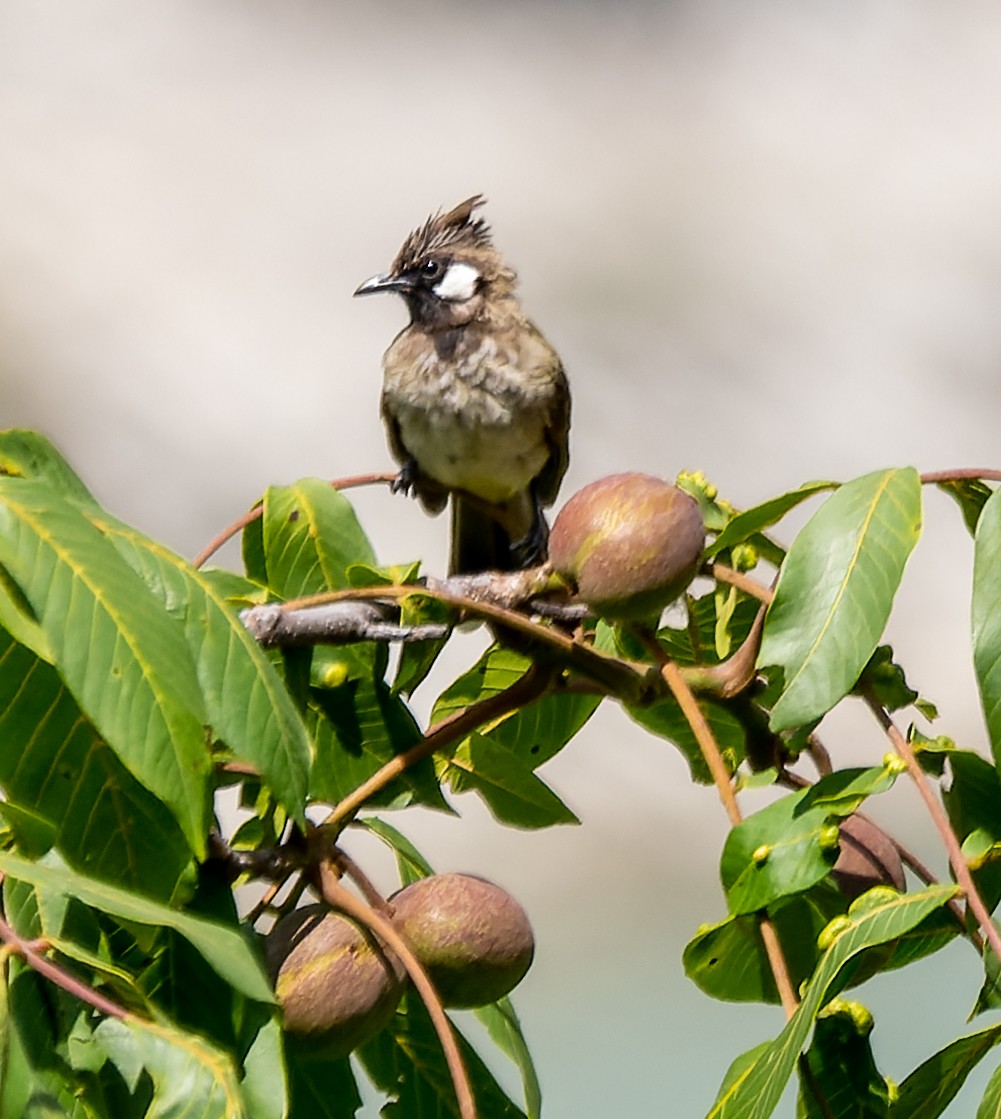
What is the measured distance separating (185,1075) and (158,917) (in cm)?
8

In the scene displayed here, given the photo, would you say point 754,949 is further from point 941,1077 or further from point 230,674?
point 230,674

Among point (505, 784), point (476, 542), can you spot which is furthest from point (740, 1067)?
point (476, 542)

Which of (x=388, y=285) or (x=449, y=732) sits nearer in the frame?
(x=449, y=732)

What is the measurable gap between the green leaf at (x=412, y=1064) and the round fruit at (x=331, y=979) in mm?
164

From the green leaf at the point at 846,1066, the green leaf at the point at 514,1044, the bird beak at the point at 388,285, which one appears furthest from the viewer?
the bird beak at the point at 388,285

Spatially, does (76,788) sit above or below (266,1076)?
above

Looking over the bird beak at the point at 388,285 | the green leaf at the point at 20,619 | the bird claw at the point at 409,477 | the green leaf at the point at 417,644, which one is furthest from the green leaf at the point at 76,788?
the bird beak at the point at 388,285

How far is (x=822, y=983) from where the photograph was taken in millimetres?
851

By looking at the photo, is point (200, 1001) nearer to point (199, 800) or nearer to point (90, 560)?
point (199, 800)

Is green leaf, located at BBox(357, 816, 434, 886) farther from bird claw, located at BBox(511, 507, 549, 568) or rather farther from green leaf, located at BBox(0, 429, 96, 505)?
bird claw, located at BBox(511, 507, 549, 568)

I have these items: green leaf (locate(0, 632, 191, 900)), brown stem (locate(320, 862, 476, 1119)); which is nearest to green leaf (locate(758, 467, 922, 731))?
brown stem (locate(320, 862, 476, 1119))

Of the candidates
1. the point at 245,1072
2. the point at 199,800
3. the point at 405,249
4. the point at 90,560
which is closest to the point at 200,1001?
the point at 245,1072

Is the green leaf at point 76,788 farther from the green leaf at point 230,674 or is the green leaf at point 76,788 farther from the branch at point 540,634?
the branch at point 540,634

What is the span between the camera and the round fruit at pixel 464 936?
102cm
